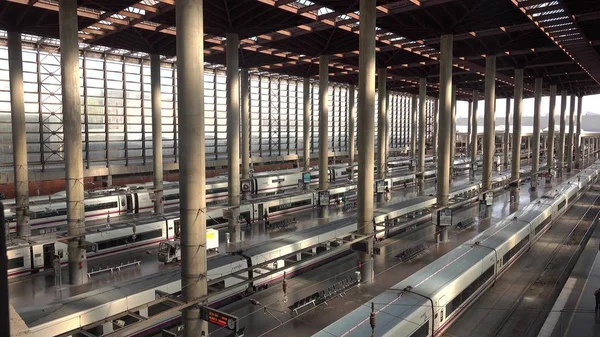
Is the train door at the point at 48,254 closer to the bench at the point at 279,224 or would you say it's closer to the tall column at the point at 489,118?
the bench at the point at 279,224

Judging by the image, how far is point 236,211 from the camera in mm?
30516

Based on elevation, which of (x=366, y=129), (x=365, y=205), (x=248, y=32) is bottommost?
(x=365, y=205)

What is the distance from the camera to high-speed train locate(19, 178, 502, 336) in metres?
14.2

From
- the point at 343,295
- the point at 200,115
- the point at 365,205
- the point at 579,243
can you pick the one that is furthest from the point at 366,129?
the point at 579,243

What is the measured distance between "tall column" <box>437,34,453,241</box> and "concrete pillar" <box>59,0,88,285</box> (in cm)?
2232

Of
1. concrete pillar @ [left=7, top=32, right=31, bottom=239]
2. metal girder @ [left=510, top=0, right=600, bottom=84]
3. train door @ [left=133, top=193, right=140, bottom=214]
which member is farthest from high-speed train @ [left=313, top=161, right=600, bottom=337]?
train door @ [left=133, top=193, right=140, bottom=214]

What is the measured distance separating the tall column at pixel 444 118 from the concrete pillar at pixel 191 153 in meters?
20.9

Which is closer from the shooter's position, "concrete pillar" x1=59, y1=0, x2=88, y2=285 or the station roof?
"concrete pillar" x1=59, y1=0, x2=88, y2=285

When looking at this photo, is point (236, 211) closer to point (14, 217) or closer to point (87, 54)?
point (14, 217)

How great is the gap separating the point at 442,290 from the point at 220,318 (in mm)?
8112

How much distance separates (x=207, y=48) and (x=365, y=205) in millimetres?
25386

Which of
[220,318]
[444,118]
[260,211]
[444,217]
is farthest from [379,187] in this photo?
[220,318]

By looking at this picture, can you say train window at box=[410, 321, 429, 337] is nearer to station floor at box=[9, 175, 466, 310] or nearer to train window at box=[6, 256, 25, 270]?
station floor at box=[9, 175, 466, 310]

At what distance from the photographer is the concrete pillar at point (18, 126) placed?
28844 millimetres
